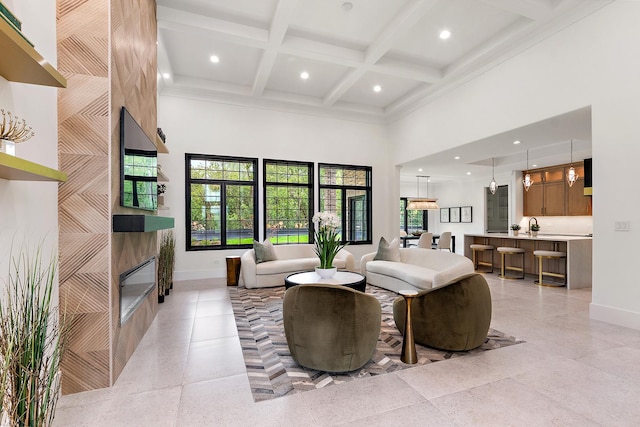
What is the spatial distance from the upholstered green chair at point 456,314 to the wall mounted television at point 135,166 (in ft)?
9.20

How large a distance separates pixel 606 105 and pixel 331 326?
4.16 metres

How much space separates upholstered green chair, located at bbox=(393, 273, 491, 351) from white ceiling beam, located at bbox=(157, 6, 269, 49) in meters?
4.24

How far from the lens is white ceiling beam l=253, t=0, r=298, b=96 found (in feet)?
12.6

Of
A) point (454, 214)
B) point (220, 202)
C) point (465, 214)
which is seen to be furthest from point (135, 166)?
point (454, 214)

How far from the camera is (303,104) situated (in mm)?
6934

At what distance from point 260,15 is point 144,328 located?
425cm

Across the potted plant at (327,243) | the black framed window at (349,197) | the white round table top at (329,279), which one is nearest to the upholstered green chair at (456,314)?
the white round table top at (329,279)

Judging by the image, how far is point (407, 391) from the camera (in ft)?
7.09

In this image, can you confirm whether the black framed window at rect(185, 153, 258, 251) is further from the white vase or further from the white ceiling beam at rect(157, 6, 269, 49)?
the white vase

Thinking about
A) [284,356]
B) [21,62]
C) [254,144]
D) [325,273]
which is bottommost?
[284,356]

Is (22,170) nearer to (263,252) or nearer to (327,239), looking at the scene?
(327,239)

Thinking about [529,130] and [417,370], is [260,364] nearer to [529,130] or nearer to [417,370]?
[417,370]

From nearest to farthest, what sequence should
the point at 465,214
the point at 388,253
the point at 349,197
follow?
the point at 388,253, the point at 349,197, the point at 465,214

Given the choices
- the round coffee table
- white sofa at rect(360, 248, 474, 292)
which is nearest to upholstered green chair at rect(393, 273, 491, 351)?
the round coffee table
